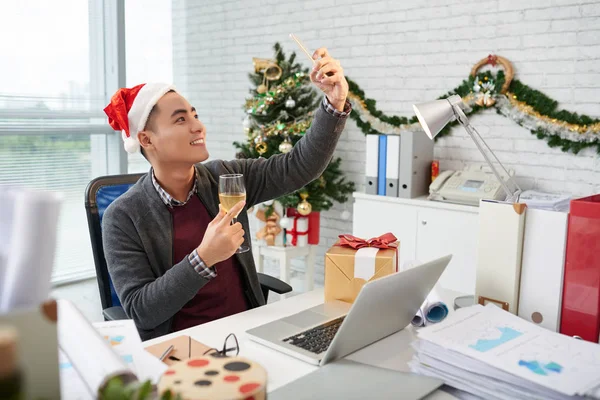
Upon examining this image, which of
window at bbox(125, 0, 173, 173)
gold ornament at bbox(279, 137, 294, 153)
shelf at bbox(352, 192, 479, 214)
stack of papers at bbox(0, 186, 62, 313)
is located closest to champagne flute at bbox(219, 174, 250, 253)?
stack of papers at bbox(0, 186, 62, 313)

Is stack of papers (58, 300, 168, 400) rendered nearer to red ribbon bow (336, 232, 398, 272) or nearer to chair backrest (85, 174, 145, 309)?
red ribbon bow (336, 232, 398, 272)

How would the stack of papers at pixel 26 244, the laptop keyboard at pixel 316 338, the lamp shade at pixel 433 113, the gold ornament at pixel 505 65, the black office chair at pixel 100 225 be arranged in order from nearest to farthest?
the stack of papers at pixel 26 244
the laptop keyboard at pixel 316 338
the lamp shade at pixel 433 113
the black office chair at pixel 100 225
the gold ornament at pixel 505 65

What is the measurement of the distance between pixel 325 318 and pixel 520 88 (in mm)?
2351

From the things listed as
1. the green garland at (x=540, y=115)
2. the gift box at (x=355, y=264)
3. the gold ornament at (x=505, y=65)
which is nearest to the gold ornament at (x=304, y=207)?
the green garland at (x=540, y=115)

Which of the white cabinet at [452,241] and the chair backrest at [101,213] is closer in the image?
the chair backrest at [101,213]

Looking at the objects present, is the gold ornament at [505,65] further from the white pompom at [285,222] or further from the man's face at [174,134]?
the man's face at [174,134]

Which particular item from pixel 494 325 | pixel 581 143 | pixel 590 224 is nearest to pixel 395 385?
pixel 494 325

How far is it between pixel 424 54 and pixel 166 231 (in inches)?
96.5

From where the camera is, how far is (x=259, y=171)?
81.1 inches

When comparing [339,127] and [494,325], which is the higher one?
[339,127]

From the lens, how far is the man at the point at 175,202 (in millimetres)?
1684

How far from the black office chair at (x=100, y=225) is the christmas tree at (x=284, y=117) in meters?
1.68

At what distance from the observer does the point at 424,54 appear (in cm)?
362

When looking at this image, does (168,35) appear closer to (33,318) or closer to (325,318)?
(325,318)
